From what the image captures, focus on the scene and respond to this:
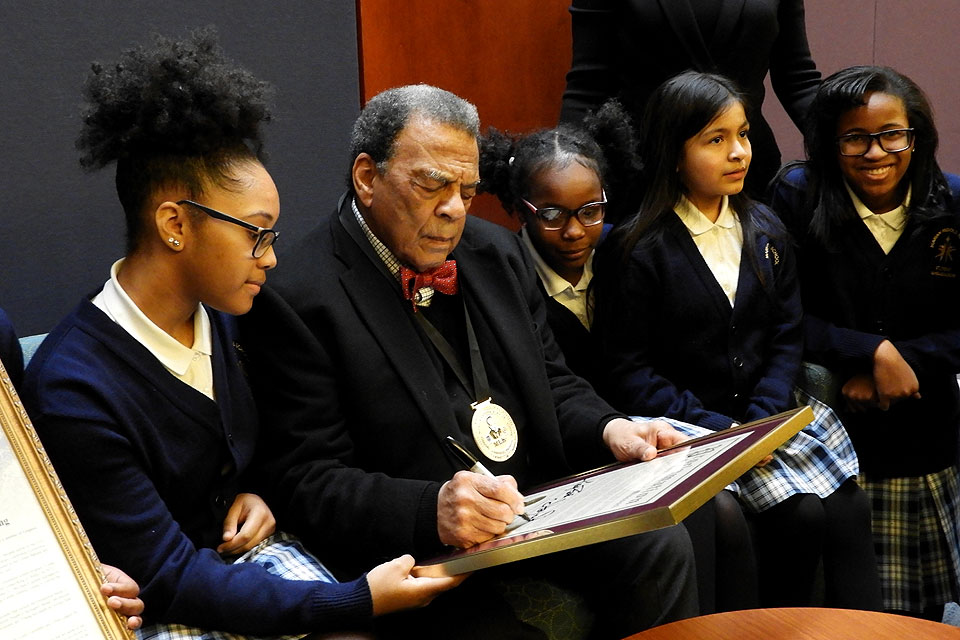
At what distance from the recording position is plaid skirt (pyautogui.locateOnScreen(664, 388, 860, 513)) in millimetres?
2521

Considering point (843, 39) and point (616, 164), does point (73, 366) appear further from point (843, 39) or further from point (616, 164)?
point (843, 39)

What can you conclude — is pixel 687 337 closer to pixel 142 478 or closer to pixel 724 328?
pixel 724 328

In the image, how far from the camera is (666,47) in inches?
116

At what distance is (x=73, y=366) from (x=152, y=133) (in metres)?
0.43

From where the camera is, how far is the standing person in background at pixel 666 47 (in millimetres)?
2934

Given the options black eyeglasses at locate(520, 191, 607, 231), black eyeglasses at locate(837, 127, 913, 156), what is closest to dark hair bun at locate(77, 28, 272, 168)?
black eyeglasses at locate(520, 191, 607, 231)

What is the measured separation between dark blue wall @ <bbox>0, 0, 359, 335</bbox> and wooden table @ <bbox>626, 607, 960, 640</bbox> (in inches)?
61.1

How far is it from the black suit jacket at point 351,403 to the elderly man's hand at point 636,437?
11 centimetres

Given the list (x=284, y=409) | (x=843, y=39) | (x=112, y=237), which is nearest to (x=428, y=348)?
(x=284, y=409)

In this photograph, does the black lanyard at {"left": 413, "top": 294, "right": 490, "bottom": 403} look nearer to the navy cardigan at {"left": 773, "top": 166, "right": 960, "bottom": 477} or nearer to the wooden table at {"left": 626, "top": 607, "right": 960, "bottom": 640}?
the wooden table at {"left": 626, "top": 607, "right": 960, "bottom": 640}

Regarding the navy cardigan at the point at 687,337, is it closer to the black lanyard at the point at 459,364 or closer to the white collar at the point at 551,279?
the white collar at the point at 551,279

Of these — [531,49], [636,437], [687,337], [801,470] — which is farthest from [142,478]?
[531,49]

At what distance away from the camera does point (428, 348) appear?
2.20 metres

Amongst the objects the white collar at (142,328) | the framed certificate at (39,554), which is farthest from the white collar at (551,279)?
the framed certificate at (39,554)
